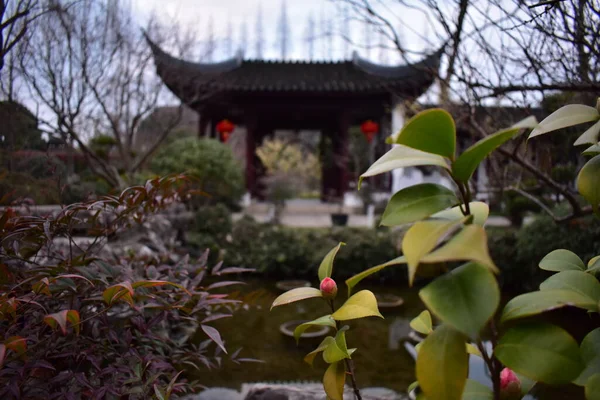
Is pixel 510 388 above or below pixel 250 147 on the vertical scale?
below

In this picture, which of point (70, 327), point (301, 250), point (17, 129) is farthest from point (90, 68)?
point (70, 327)

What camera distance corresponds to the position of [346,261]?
19.2ft

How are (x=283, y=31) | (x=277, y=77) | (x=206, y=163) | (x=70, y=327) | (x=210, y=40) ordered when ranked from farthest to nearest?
(x=283, y=31) < (x=277, y=77) < (x=210, y=40) < (x=206, y=163) < (x=70, y=327)

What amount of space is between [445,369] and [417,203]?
192 millimetres

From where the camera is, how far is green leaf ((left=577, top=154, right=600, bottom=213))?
59 cm

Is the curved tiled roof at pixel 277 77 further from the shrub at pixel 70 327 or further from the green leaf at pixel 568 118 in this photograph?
the green leaf at pixel 568 118

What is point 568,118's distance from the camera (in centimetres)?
63

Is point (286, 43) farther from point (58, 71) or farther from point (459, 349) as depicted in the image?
point (459, 349)

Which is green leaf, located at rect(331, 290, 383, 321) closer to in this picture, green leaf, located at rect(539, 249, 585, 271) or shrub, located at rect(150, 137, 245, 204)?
green leaf, located at rect(539, 249, 585, 271)

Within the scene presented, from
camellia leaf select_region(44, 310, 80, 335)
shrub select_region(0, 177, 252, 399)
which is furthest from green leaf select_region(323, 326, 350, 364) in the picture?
camellia leaf select_region(44, 310, 80, 335)

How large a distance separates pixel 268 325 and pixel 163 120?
6.86m

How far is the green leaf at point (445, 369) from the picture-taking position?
18.2 inches

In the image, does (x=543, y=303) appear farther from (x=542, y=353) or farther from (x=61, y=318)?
(x=61, y=318)

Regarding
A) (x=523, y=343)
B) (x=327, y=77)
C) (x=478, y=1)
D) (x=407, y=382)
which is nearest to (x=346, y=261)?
(x=407, y=382)
